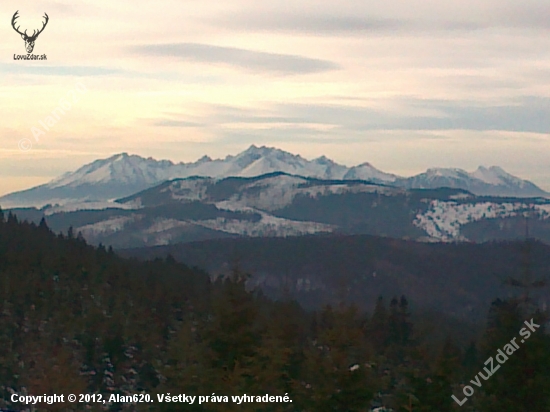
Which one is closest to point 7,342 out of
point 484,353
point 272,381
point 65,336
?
point 65,336

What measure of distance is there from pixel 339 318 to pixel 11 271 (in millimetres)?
Result: 48715

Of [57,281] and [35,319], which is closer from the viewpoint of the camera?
[35,319]

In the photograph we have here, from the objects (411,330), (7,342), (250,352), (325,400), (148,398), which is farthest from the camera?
(411,330)

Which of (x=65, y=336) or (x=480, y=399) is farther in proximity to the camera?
(x=65, y=336)

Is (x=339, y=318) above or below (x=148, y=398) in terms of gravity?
above

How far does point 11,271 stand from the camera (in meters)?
70.1

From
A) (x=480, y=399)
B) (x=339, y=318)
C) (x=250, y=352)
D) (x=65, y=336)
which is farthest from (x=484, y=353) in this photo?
(x=65, y=336)

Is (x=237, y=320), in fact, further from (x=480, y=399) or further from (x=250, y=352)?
(x=480, y=399)

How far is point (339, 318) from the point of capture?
28172 mm

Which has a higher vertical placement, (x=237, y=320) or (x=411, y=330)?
(x=237, y=320)

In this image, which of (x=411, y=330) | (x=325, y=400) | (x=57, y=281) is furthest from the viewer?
(x=57, y=281)

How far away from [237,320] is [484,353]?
9689 millimetres

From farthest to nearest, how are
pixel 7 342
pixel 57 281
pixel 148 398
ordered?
pixel 57 281 < pixel 7 342 < pixel 148 398

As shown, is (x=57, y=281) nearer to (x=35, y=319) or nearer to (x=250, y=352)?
(x=35, y=319)
